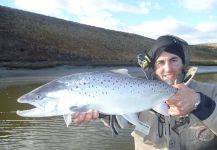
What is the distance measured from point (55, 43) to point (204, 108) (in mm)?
51678

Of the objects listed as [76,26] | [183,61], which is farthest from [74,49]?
[183,61]

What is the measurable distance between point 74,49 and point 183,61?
51.1m

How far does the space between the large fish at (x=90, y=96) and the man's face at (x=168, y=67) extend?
79cm

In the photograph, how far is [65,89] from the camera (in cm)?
437

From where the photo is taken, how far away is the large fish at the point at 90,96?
4355 mm

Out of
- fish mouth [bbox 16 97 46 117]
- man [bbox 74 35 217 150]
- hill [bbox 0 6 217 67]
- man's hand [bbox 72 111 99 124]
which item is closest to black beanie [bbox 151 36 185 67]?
man [bbox 74 35 217 150]

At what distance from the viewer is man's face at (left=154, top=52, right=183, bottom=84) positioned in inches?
213

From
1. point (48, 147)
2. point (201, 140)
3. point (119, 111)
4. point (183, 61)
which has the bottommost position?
point (48, 147)

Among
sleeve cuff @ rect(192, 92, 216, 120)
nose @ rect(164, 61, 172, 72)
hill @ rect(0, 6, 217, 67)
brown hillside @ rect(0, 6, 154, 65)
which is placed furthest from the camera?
brown hillside @ rect(0, 6, 154, 65)

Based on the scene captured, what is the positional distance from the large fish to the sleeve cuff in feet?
1.87

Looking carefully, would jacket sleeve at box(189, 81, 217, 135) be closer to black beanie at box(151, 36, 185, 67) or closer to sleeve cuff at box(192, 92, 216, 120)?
sleeve cuff at box(192, 92, 216, 120)

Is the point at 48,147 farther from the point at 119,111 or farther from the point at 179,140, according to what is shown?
the point at 119,111

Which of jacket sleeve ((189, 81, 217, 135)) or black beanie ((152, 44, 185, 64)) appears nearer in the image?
jacket sleeve ((189, 81, 217, 135))

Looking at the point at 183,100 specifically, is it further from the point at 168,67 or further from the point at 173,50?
the point at 173,50
